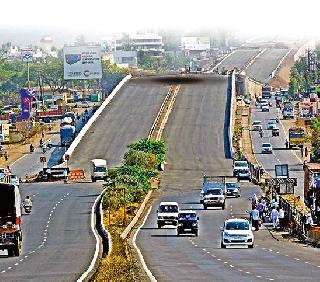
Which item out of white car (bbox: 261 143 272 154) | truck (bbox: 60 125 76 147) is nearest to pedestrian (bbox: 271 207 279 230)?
white car (bbox: 261 143 272 154)

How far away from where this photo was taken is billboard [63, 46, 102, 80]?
182250 millimetres

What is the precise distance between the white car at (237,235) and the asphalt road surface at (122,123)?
2445 inches

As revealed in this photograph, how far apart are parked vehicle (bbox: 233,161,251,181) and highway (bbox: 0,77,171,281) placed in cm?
1088

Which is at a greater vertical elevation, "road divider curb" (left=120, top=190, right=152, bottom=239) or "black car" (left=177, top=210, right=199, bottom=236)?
"black car" (left=177, top=210, right=199, bottom=236)

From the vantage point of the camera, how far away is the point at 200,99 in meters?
157

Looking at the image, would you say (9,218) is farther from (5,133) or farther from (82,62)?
(82,62)

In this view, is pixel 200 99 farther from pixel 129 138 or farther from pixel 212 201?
pixel 212 201

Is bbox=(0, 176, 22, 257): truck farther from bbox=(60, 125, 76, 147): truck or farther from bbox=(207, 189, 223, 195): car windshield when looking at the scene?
bbox=(60, 125, 76, 147): truck

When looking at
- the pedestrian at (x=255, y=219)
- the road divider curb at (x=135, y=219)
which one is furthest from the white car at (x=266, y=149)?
the pedestrian at (x=255, y=219)

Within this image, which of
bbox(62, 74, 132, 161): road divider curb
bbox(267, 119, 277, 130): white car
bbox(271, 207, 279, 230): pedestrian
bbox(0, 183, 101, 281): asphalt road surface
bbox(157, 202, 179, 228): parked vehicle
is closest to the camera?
bbox(0, 183, 101, 281): asphalt road surface

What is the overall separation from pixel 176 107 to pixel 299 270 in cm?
11469

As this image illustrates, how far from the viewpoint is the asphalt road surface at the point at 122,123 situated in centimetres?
12375

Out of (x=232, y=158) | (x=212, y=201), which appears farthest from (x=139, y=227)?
(x=232, y=158)

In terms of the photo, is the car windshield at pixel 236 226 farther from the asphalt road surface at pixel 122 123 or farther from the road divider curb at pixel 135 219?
the asphalt road surface at pixel 122 123
